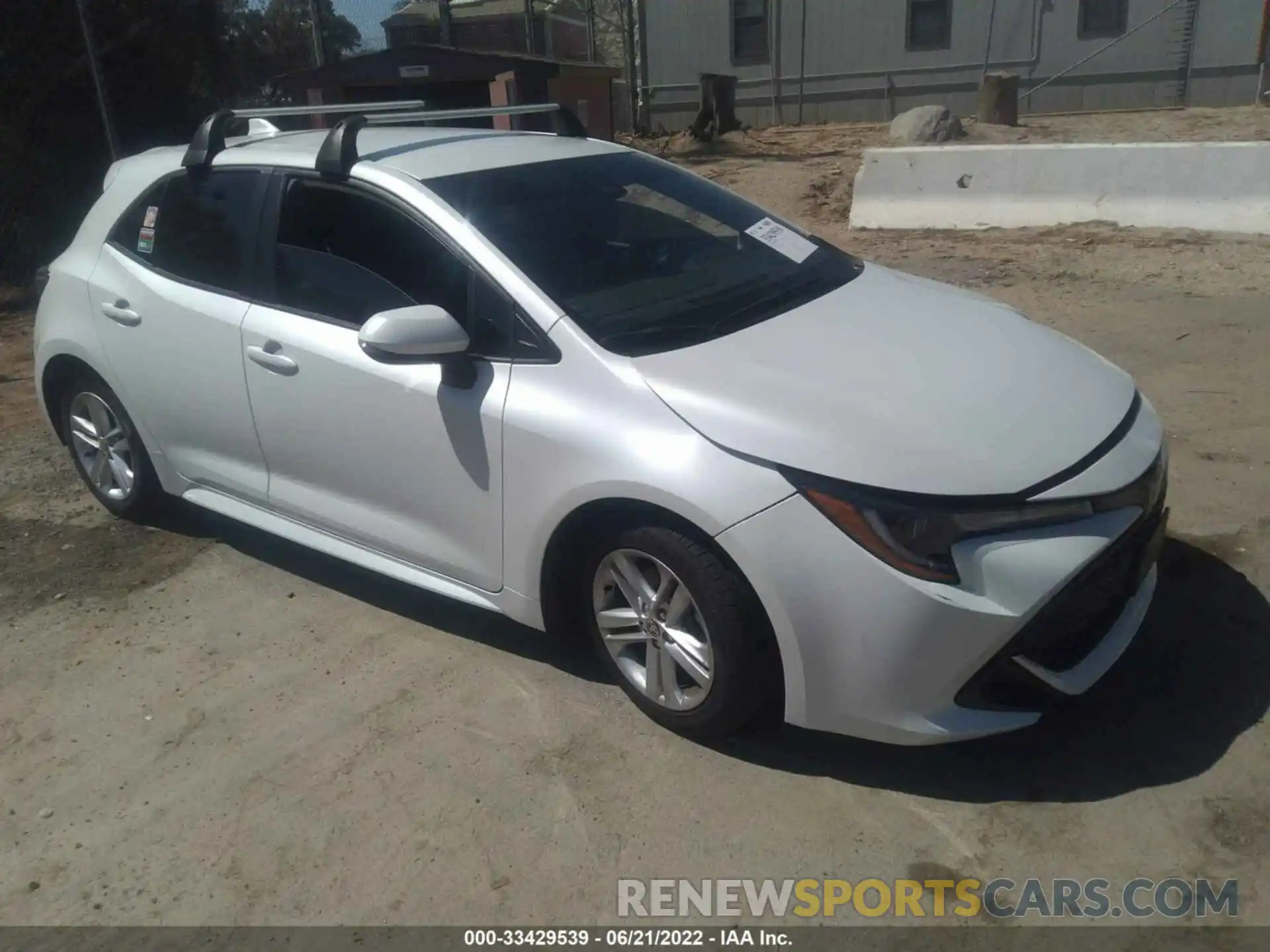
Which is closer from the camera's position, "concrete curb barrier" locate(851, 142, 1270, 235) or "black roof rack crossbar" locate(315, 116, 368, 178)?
"black roof rack crossbar" locate(315, 116, 368, 178)

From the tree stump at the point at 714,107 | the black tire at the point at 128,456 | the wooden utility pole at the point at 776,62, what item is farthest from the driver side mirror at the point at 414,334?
the wooden utility pole at the point at 776,62

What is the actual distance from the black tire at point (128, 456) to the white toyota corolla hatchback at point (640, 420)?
0.14ft

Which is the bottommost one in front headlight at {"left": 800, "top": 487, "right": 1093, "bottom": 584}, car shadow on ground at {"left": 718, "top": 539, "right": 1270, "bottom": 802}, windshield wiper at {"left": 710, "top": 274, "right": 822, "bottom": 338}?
car shadow on ground at {"left": 718, "top": 539, "right": 1270, "bottom": 802}

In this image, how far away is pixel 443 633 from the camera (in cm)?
400

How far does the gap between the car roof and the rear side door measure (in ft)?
0.41

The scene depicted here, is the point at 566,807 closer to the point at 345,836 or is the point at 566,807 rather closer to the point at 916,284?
the point at 345,836

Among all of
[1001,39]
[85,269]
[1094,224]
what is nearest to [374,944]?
[85,269]

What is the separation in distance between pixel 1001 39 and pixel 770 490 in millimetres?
19749

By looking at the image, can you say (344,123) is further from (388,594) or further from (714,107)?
(714,107)

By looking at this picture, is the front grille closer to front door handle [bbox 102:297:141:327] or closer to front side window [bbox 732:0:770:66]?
front door handle [bbox 102:297:141:327]

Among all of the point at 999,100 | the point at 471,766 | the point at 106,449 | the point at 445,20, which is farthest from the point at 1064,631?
the point at 999,100

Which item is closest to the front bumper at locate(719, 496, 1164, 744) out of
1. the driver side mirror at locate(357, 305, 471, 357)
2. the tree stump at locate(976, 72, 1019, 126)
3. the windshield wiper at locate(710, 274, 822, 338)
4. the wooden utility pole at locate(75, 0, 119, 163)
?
the windshield wiper at locate(710, 274, 822, 338)

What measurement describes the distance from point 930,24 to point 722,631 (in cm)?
2018

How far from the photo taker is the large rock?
13.6m
